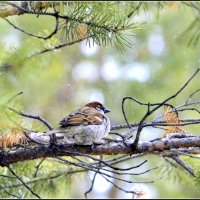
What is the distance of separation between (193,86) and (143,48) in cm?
75

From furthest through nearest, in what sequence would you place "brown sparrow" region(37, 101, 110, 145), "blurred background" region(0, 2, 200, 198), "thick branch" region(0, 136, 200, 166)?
"blurred background" region(0, 2, 200, 198), "brown sparrow" region(37, 101, 110, 145), "thick branch" region(0, 136, 200, 166)

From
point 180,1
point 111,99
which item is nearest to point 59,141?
point 180,1

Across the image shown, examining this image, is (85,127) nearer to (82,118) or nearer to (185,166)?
(82,118)

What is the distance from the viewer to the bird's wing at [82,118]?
3412mm

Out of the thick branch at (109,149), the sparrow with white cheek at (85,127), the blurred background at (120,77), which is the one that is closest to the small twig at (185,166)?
the sparrow with white cheek at (85,127)

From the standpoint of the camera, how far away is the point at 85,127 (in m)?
3.43

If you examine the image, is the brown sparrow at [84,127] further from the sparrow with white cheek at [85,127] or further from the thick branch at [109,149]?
the thick branch at [109,149]

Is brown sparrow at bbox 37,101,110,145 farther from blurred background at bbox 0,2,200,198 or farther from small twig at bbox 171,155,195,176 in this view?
blurred background at bbox 0,2,200,198

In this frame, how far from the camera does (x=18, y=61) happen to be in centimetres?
298

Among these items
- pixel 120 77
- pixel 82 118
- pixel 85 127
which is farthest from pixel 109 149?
pixel 120 77

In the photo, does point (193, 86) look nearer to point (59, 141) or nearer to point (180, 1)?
point (59, 141)

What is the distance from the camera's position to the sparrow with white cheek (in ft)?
10.5

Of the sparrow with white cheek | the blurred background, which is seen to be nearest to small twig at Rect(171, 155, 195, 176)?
the sparrow with white cheek

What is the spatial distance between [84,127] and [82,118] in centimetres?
11
